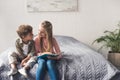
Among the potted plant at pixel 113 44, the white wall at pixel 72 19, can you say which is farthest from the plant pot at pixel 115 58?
the white wall at pixel 72 19

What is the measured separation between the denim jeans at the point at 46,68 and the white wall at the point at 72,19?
1.63m

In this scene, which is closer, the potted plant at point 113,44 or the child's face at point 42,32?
the child's face at point 42,32

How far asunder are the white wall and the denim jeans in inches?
64.2

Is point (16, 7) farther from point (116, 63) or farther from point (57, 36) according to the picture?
point (116, 63)

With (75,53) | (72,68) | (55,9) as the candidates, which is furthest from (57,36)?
(72,68)

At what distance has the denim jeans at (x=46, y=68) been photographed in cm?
225

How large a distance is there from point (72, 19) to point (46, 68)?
1.71 metres

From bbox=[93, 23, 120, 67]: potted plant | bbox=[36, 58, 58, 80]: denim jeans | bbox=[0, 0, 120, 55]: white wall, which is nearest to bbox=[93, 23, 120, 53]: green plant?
bbox=[93, 23, 120, 67]: potted plant

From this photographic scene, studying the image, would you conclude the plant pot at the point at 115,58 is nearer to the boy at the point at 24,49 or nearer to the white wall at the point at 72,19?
the white wall at the point at 72,19

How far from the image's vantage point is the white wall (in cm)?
386

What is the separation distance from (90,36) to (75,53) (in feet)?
4.06

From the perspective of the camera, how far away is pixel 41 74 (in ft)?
7.38

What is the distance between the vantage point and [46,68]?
7.62 feet

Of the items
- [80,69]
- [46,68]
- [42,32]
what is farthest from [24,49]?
[80,69]
